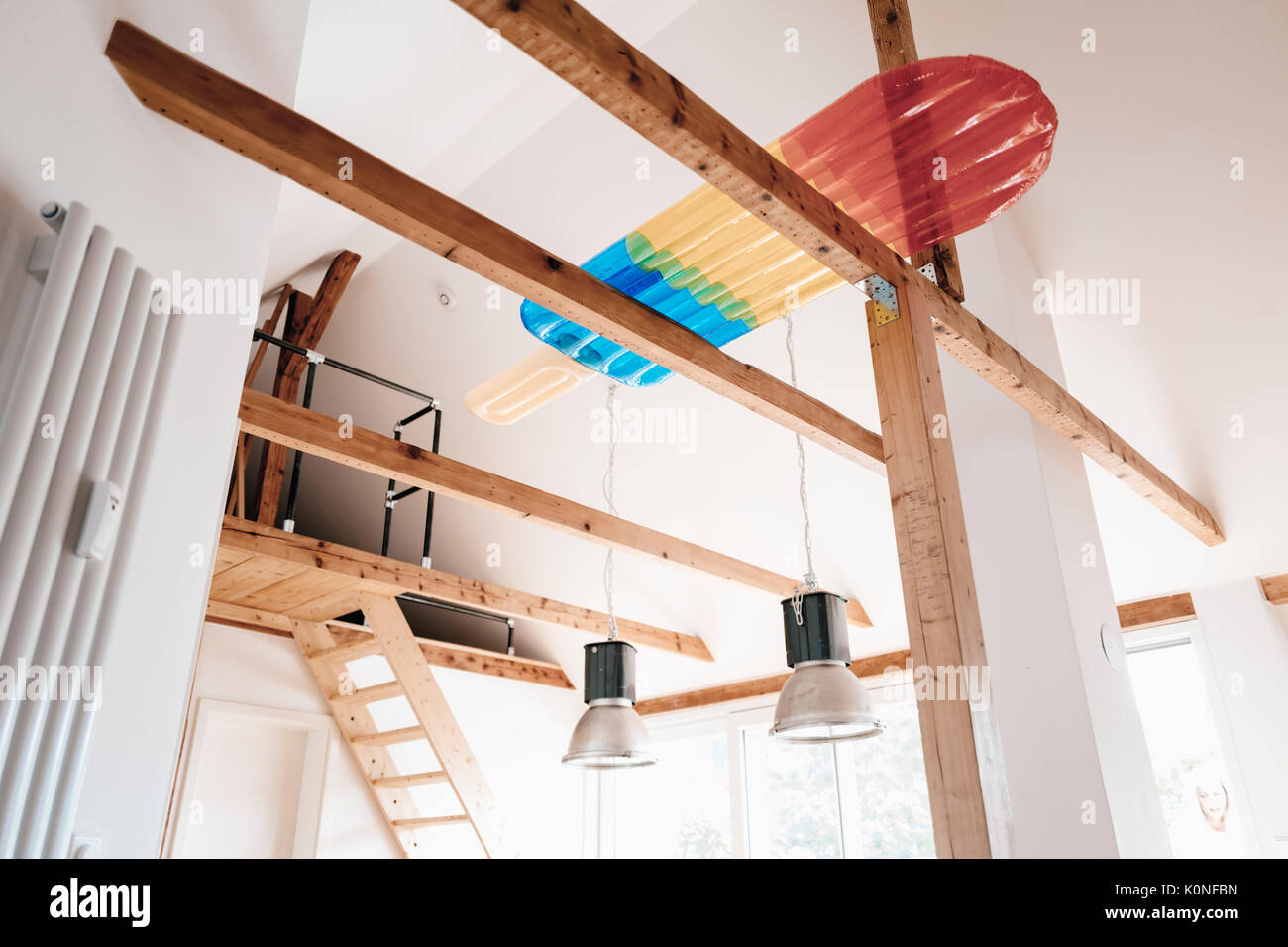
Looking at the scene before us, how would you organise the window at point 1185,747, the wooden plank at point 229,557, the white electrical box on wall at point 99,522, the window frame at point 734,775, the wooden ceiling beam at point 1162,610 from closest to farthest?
the white electrical box on wall at point 99,522 < the window at point 1185,747 < the wooden ceiling beam at point 1162,610 < the wooden plank at point 229,557 < the window frame at point 734,775

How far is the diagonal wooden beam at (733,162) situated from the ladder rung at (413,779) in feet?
13.0

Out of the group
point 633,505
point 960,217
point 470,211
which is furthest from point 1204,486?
point 470,211

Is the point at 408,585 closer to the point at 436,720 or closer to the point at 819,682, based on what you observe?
the point at 436,720

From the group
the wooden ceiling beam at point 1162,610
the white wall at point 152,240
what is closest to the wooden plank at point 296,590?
Result: the white wall at point 152,240

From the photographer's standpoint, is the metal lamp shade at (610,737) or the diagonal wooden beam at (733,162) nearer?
the diagonal wooden beam at (733,162)

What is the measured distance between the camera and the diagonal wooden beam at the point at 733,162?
5.31 ft

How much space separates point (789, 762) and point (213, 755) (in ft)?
12.3

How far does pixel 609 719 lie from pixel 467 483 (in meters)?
1.23

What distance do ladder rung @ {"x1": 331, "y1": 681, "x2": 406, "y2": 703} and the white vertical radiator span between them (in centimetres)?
404

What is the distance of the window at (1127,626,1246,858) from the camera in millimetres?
4281

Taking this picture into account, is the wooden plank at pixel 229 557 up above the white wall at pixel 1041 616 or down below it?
above

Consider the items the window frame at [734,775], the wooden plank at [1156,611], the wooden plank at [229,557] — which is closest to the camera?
the wooden plank at [229,557]

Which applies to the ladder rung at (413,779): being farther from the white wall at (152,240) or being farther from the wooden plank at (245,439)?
the white wall at (152,240)

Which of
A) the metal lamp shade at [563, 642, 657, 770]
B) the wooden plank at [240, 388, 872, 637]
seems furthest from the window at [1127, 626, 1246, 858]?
the metal lamp shade at [563, 642, 657, 770]
